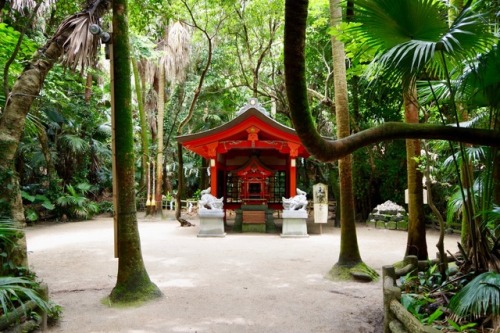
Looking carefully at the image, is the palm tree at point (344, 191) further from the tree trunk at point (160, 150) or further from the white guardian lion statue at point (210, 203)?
the tree trunk at point (160, 150)

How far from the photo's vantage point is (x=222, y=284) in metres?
6.26

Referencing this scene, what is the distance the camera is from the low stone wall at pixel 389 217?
43.6 ft

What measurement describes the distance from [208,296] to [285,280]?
153 cm

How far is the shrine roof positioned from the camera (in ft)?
38.5

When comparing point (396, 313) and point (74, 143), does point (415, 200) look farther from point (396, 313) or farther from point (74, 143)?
point (74, 143)

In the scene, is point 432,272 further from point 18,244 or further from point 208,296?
point 18,244

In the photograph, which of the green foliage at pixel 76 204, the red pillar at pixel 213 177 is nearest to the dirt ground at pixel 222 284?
the red pillar at pixel 213 177

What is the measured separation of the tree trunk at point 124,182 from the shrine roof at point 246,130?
6.44m

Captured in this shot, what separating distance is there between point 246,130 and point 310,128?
10.1 metres

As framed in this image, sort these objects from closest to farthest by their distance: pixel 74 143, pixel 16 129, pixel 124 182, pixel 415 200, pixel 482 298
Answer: pixel 482 298 < pixel 16 129 < pixel 124 182 < pixel 415 200 < pixel 74 143

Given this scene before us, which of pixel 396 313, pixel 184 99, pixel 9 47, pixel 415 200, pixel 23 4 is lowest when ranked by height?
pixel 396 313

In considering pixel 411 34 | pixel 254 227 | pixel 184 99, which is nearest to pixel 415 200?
pixel 411 34

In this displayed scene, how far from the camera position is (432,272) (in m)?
4.58

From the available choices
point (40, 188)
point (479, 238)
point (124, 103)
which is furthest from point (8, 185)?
point (40, 188)
